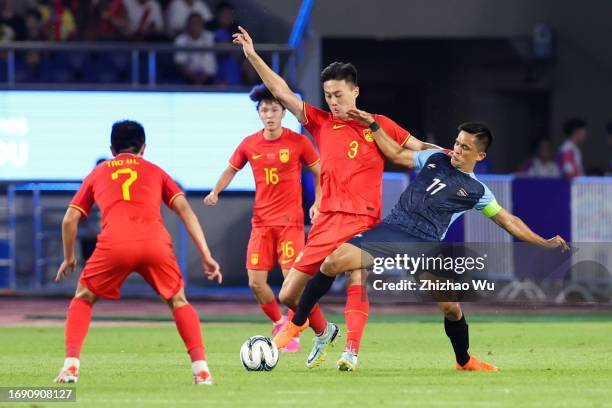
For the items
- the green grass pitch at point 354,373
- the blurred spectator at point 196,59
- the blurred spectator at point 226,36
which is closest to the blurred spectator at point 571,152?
the green grass pitch at point 354,373

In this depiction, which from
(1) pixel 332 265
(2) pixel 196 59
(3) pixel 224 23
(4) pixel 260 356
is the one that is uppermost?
(3) pixel 224 23

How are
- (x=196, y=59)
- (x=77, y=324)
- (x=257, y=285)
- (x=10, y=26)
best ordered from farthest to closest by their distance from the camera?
1. (x=10, y=26)
2. (x=196, y=59)
3. (x=257, y=285)
4. (x=77, y=324)

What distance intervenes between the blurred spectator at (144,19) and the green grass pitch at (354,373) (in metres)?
7.18

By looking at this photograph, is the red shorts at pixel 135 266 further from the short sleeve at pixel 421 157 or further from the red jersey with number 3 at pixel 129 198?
the short sleeve at pixel 421 157

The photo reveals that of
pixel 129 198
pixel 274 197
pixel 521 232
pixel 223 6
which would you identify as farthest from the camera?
pixel 223 6

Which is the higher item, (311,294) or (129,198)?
(129,198)

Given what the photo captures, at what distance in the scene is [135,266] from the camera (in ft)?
31.3

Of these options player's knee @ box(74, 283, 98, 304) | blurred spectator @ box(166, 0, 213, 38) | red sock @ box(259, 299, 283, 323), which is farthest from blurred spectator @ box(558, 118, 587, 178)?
player's knee @ box(74, 283, 98, 304)

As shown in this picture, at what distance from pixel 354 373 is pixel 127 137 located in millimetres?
2502

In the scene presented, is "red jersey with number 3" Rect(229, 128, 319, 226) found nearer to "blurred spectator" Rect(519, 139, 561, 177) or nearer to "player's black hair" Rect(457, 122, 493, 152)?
"player's black hair" Rect(457, 122, 493, 152)

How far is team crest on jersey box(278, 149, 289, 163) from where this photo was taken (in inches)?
534

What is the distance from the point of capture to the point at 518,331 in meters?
16.0

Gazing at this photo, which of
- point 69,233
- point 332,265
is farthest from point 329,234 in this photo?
point 69,233

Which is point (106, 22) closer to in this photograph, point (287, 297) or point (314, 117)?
point (314, 117)
